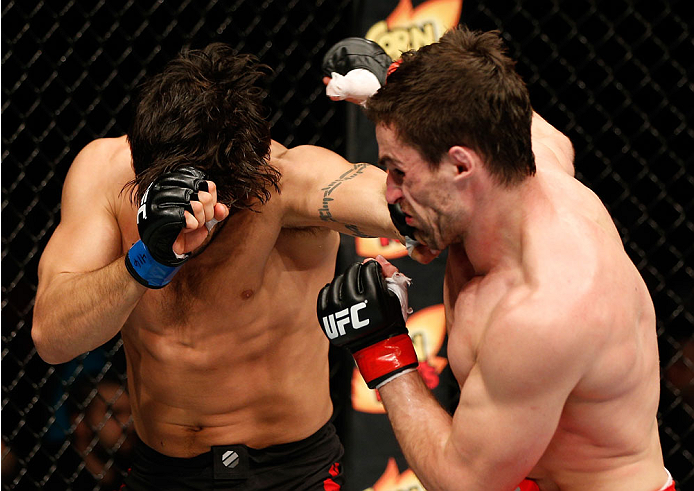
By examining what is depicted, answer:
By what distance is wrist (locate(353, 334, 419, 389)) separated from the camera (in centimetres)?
111

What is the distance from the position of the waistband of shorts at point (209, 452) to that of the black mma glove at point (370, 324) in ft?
1.53

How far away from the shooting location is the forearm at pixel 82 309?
1.28 metres

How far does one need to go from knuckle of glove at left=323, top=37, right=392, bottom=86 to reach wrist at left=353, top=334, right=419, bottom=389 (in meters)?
0.47

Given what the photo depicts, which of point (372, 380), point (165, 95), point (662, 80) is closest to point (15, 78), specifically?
point (165, 95)

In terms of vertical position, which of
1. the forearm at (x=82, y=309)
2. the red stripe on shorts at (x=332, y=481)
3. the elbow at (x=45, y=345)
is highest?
the forearm at (x=82, y=309)

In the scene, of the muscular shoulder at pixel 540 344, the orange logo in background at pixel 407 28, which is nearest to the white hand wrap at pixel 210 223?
the muscular shoulder at pixel 540 344

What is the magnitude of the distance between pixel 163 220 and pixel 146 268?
12cm

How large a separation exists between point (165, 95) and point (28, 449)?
5.01 ft

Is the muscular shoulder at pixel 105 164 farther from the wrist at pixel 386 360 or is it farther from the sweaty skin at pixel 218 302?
the wrist at pixel 386 360

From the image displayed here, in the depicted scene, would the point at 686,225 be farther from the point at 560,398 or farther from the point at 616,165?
the point at 560,398

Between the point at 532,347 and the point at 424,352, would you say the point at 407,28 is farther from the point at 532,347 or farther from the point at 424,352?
the point at 532,347

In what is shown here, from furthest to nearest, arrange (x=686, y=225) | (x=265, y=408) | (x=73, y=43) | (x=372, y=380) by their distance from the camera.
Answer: (x=686, y=225)
(x=73, y=43)
(x=265, y=408)
(x=372, y=380)

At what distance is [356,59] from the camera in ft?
4.52

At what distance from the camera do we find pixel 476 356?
1.02 metres
